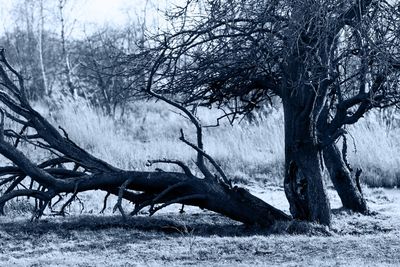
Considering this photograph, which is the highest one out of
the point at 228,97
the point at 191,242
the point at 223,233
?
the point at 228,97

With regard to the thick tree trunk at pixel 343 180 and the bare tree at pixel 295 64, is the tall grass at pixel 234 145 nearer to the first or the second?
the thick tree trunk at pixel 343 180

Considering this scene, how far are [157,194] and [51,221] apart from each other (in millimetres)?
1277

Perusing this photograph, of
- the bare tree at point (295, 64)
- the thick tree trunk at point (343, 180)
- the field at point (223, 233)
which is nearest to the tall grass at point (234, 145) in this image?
the field at point (223, 233)

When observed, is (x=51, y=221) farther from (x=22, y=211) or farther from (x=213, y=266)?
(x=213, y=266)

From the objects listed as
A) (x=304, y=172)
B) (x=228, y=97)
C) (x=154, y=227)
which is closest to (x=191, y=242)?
(x=154, y=227)

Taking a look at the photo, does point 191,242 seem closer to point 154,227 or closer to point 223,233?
point 223,233

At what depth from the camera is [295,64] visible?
8234mm

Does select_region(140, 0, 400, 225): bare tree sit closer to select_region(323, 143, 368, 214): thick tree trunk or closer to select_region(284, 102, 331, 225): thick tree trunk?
select_region(284, 102, 331, 225): thick tree trunk

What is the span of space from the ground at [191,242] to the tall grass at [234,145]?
453 centimetres

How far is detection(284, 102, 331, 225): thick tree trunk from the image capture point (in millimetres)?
8766

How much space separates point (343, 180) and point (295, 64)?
252cm

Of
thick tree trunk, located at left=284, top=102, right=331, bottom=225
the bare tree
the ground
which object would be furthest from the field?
Answer: the bare tree

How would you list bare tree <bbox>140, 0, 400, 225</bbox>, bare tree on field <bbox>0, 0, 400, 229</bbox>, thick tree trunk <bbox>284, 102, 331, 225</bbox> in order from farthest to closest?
thick tree trunk <bbox>284, 102, 331, 225</bbox> < bare tree on field <bbox>0, 0, 400, 229</bbox> < bare tree <bbox>140, 0, 400, 225</bbox>

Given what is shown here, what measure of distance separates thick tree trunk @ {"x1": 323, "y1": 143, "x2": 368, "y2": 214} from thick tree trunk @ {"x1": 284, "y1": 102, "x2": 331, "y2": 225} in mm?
1315
